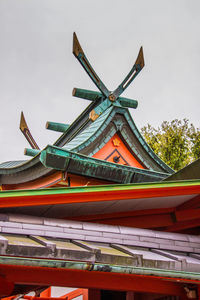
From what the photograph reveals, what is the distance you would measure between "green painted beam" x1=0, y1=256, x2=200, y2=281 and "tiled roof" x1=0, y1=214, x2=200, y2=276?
9 cm

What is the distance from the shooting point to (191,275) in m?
3.87

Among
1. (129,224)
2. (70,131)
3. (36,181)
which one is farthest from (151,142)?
(129,224)

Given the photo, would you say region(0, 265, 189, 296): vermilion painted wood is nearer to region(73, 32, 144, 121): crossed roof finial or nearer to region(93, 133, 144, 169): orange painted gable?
region(93, 133, 144, 169): orange painted gable

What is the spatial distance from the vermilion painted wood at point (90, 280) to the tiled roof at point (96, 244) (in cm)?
18

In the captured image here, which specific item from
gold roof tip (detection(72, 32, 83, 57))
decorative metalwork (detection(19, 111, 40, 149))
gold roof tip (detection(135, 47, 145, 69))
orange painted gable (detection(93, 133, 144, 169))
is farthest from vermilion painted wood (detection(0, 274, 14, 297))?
decorative metalwork (detection(19, 111, 40, 149))

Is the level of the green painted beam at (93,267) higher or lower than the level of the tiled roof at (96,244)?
lower

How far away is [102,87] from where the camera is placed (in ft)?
33.1

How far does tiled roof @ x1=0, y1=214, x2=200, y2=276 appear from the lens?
3.60 meters

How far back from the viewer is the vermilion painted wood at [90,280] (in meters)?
3.91

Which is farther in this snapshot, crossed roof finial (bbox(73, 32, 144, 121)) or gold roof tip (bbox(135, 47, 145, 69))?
gold roof tip (bbox(135, 47, 145, 69))

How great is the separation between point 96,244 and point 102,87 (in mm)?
6361

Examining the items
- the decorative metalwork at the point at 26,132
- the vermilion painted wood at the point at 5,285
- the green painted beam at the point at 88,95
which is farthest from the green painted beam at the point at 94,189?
the decorative metalwork at the point at 26,132

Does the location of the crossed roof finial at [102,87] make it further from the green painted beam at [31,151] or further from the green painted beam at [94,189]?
the green painted beam at [94,189]

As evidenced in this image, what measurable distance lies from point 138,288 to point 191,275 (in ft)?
3.14
